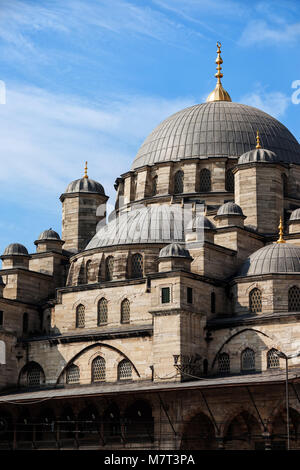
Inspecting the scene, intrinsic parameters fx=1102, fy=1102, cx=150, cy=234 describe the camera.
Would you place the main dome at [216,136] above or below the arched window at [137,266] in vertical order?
above

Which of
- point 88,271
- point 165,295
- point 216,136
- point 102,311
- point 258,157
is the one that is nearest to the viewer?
point 165,295

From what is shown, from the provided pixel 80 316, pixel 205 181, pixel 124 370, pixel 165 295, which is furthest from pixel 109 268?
pixel 205 181

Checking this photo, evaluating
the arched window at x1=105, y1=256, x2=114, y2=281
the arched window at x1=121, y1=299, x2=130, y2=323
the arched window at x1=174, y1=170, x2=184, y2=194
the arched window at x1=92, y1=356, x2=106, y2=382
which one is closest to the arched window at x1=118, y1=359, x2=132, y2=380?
the arched window at x1=92, y1=356, x2=106, y2=382

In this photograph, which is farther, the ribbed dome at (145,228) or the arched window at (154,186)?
the arched window at (154,186)

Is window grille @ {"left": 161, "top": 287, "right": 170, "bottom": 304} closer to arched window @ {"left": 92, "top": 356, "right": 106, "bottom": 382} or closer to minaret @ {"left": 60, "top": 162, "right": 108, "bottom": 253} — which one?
arched window @ {"left": 92, "top": 356, "right": 106, "bottom": 382}

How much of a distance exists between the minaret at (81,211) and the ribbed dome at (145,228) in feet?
16.4

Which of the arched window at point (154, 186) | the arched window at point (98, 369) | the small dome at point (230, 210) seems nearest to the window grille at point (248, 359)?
the arched window at point (98, 369)

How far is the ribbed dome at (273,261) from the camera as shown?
51.0 metres

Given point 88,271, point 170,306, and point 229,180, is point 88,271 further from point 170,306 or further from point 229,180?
point 229,180

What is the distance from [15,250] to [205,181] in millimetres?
11659

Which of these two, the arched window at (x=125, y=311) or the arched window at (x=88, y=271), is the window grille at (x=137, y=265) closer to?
the arched window at (x=125, y=311)

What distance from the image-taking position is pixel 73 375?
54.2 m

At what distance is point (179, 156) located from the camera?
64.4 m

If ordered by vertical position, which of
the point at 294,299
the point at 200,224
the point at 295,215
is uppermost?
the point at 295,215
